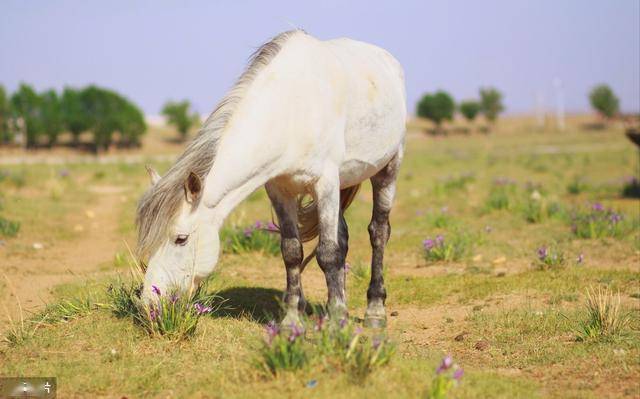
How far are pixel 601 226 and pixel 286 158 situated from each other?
6.76 meters

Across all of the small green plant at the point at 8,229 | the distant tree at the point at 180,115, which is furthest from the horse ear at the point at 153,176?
the distant tree at the point at 180,115

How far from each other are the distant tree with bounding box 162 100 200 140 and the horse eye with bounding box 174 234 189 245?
7437cm

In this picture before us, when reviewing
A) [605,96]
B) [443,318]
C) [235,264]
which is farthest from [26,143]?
[605,96]

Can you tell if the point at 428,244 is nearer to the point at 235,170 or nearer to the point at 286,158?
the point at 286,158

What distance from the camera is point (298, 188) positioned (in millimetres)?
5273

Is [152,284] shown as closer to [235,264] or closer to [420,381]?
[420,381]

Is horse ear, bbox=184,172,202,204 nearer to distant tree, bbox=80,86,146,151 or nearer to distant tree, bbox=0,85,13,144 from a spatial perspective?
distant tree, bbox=0,85,13,144

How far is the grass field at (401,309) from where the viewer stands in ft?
13.6

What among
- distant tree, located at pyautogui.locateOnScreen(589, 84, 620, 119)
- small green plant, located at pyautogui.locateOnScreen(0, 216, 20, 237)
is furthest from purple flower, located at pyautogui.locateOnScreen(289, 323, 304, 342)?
distant tree, located at pyautogui.locateOnScreen(589, 84, 620, 119)

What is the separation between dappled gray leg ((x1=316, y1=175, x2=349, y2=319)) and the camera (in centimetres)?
516

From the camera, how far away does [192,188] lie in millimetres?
4512

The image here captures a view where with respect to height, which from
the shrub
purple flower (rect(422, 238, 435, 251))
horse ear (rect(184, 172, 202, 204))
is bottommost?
the shrub

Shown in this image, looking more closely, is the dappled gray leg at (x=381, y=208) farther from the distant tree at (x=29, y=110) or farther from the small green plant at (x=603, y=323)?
the distant tree at (x=29, y=110)

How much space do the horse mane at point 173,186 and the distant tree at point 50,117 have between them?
56.9 metres
